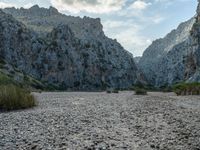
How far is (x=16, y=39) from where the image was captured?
168 meters

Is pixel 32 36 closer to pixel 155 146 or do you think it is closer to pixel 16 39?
pixel 16 39

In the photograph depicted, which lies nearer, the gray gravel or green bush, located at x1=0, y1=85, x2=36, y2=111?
the gray gravel

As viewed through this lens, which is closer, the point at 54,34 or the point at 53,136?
the point at 53,136

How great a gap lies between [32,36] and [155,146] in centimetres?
16960

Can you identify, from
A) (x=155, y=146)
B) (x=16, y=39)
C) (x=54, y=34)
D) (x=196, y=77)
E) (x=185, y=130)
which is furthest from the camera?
(x=54, y=34)

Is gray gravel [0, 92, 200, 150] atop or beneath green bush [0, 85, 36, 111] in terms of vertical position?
beneath

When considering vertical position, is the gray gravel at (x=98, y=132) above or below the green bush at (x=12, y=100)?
below

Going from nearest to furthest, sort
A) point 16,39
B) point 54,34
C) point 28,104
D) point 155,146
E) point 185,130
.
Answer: point 155,146
point 185,130
point 28,104
point 16,39
point 54,34

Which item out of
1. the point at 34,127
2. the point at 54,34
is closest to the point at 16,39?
the point at 54,34

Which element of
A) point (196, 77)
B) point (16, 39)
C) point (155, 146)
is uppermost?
point (16, 39)

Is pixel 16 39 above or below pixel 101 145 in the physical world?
above

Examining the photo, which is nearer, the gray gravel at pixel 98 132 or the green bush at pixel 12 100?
the gray gravel at pixel 98 132

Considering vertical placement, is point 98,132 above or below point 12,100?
below

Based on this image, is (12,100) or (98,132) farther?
(12,100)
